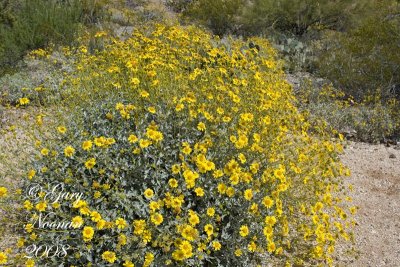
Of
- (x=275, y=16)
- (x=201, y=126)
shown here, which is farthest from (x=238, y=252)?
(x=275, y=16)

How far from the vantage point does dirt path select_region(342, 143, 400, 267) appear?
3.44 meters

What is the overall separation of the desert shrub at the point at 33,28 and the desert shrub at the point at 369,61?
14.4ft

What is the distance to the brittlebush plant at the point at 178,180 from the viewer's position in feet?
8.03

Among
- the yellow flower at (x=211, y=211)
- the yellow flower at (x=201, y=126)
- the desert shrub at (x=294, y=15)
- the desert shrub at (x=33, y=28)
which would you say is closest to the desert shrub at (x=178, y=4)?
the desert shrub at (x=294, y=15)

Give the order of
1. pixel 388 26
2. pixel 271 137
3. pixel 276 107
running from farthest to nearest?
1. pixel 388 26
2. pixel 276 107
3. pixel 271 137

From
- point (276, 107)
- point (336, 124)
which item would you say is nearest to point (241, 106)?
point (276, 107)

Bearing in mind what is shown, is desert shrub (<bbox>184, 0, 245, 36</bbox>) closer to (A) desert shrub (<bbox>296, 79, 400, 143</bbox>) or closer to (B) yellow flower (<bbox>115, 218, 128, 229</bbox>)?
(A) desert shrub (<bbox>296, 79, 400, 143</bbox>)

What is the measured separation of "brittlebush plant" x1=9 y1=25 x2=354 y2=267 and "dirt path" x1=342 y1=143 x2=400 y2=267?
57 cm

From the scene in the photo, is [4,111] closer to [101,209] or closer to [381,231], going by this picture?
[101,209]

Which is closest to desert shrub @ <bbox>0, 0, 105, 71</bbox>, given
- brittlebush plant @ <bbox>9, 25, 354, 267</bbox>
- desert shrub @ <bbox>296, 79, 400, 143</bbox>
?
brittlebush plant @ <bbox>9, 25, 354, 267</bbox>

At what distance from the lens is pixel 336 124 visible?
18.3ft

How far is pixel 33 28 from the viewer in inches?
278

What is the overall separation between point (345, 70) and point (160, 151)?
5.15 metres

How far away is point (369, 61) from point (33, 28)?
217 inches
